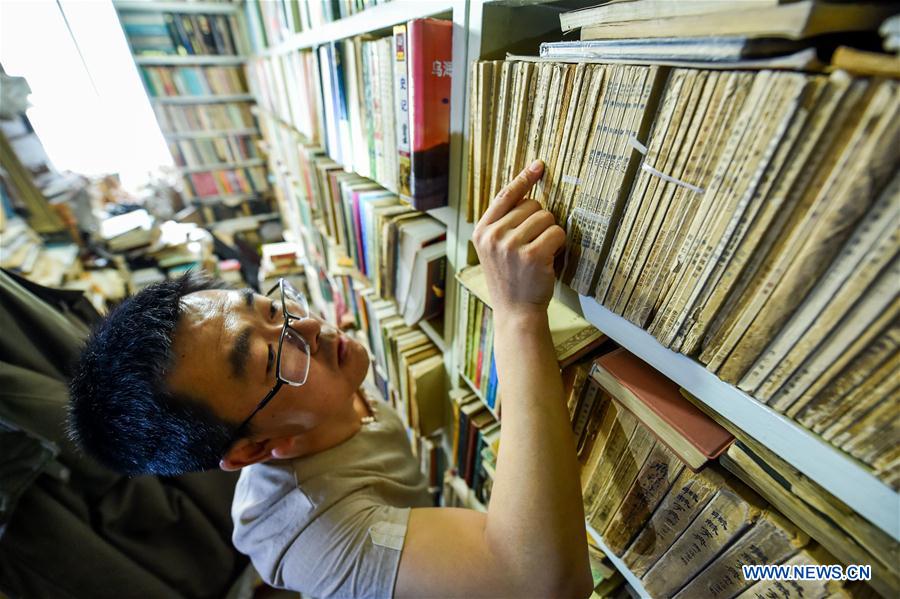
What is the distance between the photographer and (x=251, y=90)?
348cm

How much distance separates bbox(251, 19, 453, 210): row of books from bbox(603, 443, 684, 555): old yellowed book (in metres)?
0.63

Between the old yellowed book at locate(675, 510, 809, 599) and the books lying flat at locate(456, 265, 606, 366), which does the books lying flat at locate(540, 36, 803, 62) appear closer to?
the books lying flat at locate(456, 265, 606, 366)

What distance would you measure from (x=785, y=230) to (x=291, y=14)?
1838mm

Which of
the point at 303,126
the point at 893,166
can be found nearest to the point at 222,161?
the point at 303,126

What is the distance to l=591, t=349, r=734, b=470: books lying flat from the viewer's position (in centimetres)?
43

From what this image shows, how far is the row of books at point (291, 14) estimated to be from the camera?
0.99 metres

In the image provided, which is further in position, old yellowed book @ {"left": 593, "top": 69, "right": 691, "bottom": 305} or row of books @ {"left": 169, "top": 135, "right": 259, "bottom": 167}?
row of books @ {"left": 169, "top": 135, "right": 259, "bottom": 167}

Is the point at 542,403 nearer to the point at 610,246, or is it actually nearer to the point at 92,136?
the point at 610,246

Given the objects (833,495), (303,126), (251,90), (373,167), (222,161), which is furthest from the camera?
(222,161)

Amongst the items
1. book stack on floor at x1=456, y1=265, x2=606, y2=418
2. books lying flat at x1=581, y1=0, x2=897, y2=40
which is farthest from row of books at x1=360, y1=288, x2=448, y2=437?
books lying flat at x1=581, y1=0, x2=897, y2=40

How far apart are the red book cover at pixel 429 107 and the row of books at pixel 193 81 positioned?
3.91 m

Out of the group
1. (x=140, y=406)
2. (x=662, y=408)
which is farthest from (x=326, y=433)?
(x=662, y=408)

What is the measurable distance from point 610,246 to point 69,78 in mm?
4296

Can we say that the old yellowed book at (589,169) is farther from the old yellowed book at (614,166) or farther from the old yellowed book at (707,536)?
the old yellowed book at (707,536)
